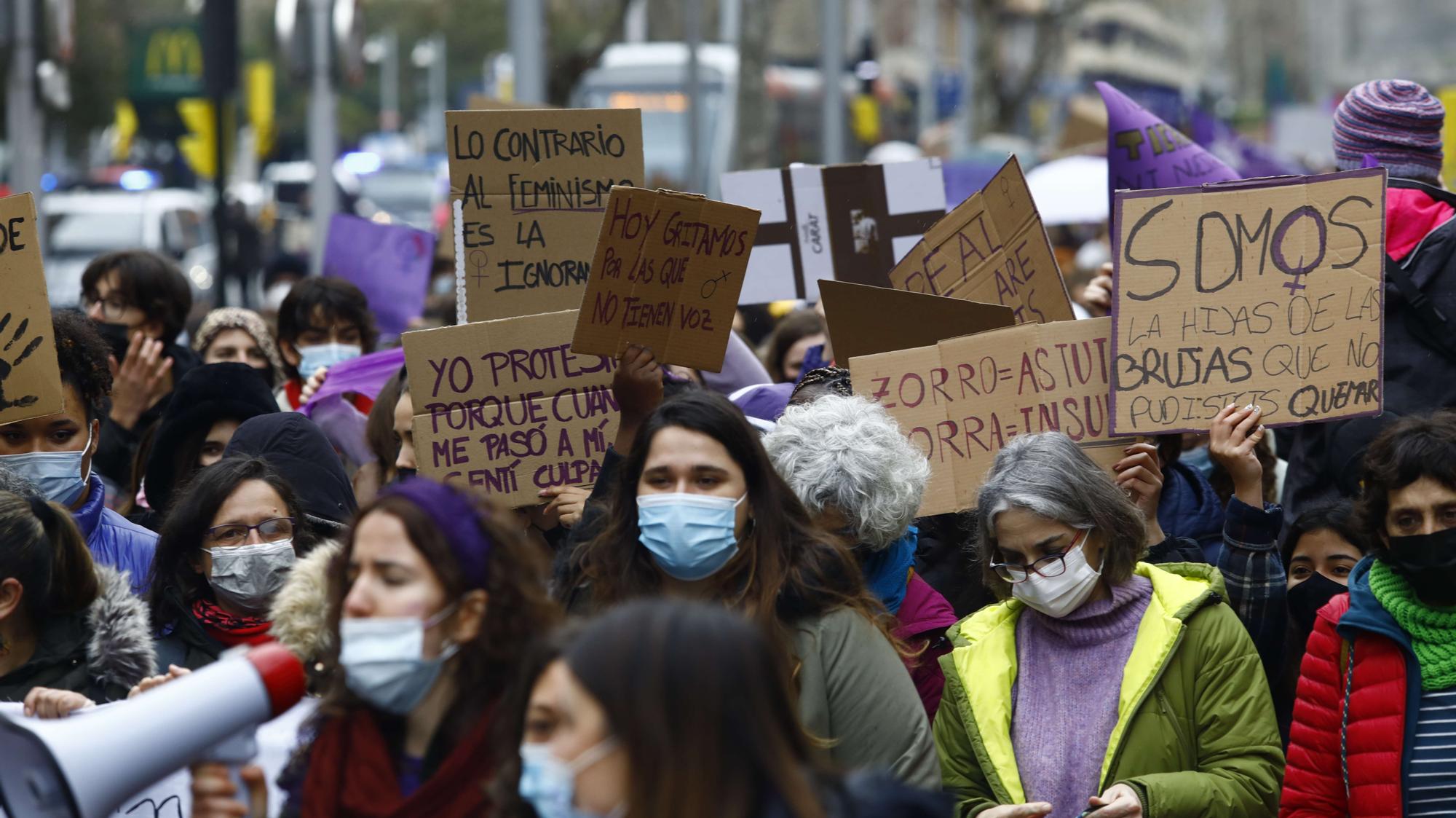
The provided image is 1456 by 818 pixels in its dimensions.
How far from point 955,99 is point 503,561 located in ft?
103

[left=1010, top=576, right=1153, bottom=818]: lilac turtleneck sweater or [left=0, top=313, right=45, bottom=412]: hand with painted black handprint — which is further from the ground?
[left=0, top=313, right=45, bottom=412]: hand with painted black handprint

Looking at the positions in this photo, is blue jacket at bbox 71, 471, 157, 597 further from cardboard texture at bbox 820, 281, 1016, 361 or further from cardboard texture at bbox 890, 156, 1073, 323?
cardboard texture at bbox 890, 156, 1073, 323

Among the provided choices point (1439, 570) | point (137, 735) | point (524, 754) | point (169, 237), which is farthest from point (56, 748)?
point (169, 237)

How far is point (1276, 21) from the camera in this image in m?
88.4

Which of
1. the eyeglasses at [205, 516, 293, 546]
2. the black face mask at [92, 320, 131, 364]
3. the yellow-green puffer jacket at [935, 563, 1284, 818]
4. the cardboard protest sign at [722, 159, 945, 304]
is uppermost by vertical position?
the cardboard protest sign at [722, 159, 945, 304]

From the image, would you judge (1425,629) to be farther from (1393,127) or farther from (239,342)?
(239,342)

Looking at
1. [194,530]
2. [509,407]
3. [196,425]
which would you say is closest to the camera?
[194,530]

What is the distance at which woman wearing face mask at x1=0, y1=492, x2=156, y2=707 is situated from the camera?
3760 mm

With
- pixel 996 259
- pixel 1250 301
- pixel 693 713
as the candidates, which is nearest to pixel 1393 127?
pixel 1250 301

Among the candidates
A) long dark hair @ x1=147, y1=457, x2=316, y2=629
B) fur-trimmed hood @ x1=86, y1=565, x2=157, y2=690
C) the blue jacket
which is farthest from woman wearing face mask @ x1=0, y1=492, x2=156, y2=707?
the blue jacket

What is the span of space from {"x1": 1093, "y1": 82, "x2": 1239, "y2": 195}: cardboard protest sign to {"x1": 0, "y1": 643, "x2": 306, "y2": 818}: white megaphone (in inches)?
158

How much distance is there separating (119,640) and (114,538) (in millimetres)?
972

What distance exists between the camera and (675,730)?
7.73 feet

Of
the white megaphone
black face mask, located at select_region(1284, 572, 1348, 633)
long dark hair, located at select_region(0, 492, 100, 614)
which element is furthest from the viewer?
black face mask, located at select_region(1284, 572, 1348, 633)
